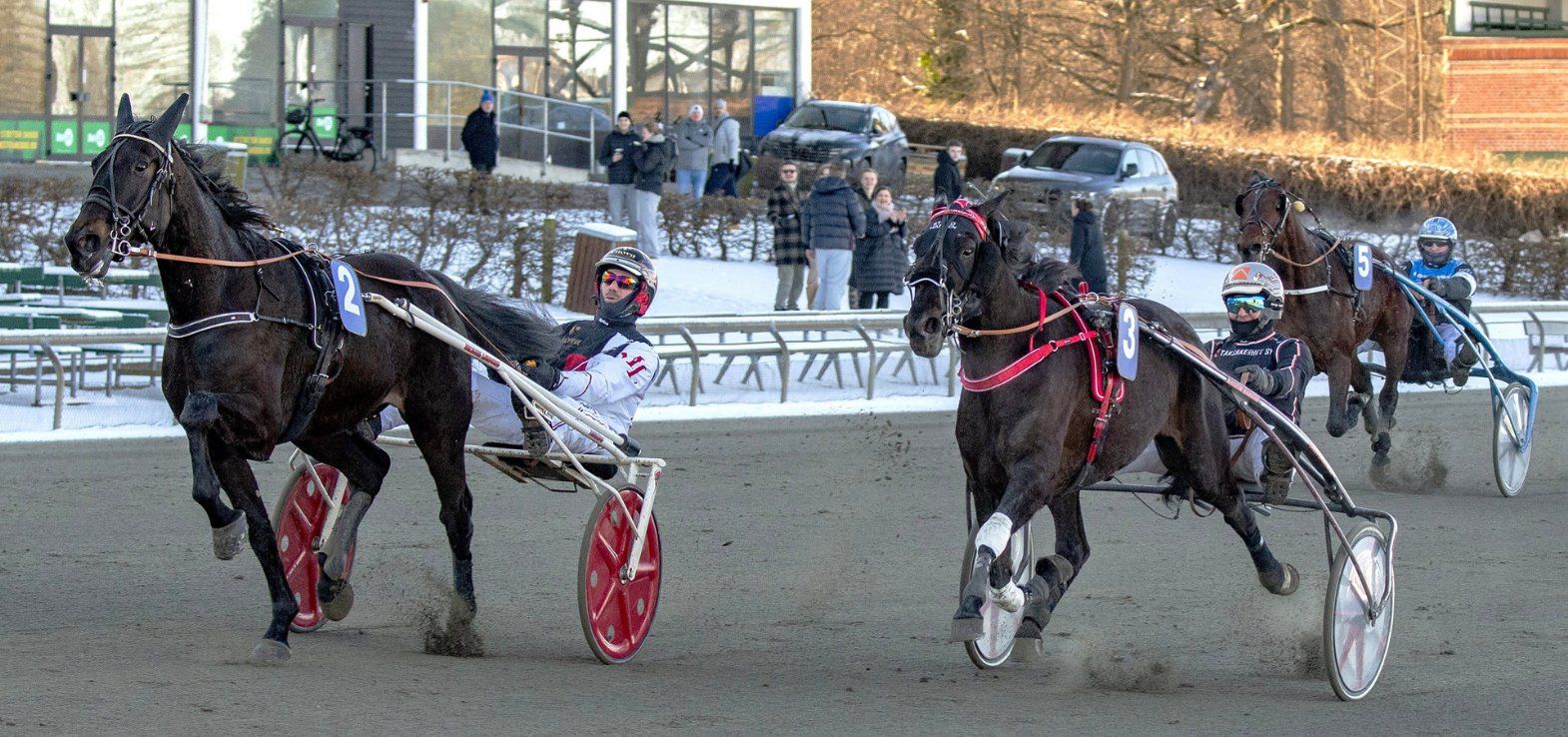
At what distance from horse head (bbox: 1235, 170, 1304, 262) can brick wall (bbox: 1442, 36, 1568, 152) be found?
2872cm

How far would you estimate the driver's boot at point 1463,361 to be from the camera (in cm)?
1160

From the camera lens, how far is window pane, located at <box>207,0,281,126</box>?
28078mm

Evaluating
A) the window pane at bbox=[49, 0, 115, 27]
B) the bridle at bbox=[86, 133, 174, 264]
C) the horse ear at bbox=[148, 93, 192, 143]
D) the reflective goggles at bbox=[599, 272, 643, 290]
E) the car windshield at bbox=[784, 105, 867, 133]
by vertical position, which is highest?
the window pane at bbox=[49, 0, 115, 27]

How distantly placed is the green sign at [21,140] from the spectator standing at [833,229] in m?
14.9

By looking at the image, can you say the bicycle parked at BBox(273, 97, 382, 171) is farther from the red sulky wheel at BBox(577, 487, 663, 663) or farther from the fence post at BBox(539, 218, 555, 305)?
the red sulky wheel at BBox(577, 487, 663, 663)

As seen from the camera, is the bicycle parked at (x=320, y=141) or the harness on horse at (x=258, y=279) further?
the bicycle parked at (x=320, y=141)

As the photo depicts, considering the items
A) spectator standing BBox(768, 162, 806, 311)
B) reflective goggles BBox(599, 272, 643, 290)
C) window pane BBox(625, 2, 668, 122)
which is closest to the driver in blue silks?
spectator standing BBox(768, 162, 806, 311)

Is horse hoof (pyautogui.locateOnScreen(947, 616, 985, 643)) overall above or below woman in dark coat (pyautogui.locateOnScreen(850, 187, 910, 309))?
below

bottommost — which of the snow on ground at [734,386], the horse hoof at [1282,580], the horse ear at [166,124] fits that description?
the horse hoof at [1282,580]

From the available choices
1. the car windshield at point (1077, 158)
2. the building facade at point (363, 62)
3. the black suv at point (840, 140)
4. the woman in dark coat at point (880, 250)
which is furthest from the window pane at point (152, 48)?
the woman in dark coat at point (880, 250)

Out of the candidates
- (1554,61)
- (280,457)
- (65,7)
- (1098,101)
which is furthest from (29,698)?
(1098,101)

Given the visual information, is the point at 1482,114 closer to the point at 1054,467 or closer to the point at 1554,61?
the point at 1554,61

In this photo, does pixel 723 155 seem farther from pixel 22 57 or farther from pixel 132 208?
pixel 132 208

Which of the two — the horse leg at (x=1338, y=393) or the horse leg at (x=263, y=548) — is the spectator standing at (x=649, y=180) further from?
the horse leg at (x=263, y=548)
